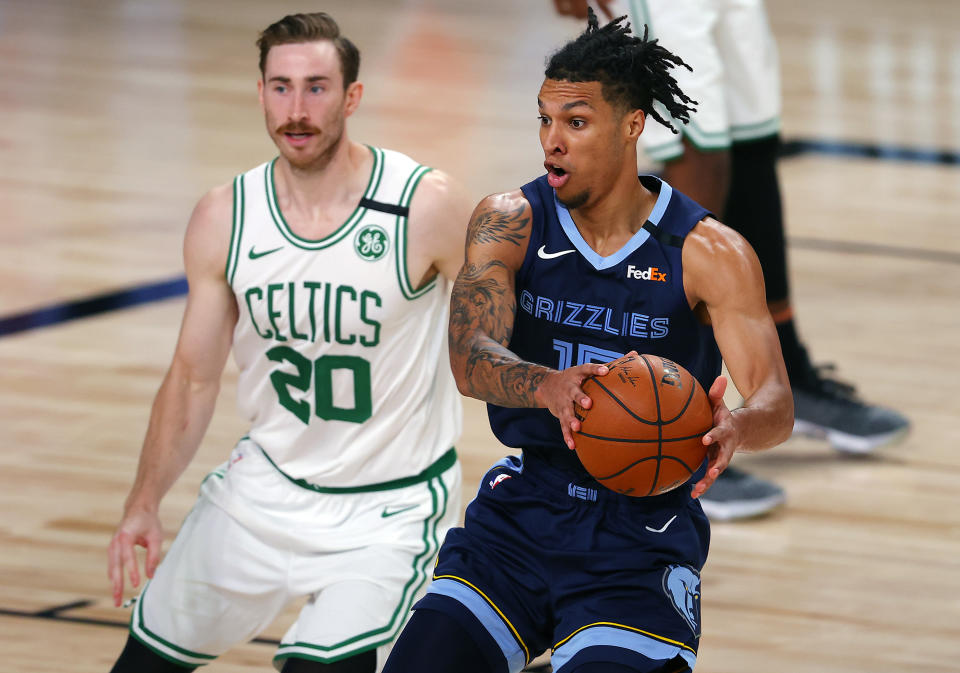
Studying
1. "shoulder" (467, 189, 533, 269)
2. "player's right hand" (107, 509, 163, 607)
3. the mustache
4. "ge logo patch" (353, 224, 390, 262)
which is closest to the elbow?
"shoulder" (467, 189, 533, 269)

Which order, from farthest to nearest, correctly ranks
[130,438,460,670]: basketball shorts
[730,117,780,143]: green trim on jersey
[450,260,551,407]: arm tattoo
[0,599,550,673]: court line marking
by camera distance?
[730,117,780,143]: green trim on jersey
[0,599,550,673]: court line marking
[130,438,460,670]: basketball shorts
[450,260,551,407]: arm tattoo

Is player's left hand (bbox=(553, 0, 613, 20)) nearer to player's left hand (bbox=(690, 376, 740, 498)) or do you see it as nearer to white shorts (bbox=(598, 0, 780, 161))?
white shorts (bbox=(598, 0, 780, 161))

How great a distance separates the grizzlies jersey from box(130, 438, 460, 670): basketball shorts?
55 centimetres

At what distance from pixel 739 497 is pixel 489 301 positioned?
6.96ft

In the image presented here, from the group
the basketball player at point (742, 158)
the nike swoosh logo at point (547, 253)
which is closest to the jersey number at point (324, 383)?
the nike swoosh logo at point (547, 253)

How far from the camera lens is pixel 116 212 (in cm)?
873

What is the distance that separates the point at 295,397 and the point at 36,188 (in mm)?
5720

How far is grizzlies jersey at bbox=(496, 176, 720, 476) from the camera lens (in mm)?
3162

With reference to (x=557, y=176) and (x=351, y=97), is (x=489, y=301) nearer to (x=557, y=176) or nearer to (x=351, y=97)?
(x=557, y=176)

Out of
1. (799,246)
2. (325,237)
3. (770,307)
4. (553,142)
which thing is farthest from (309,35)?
(799,246)

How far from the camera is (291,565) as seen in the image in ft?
12.1

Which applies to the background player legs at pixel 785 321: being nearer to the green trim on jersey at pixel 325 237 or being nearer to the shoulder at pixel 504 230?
the green trim on jersey at pixel 325 237

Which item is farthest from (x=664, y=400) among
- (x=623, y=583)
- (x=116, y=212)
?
(x=116, y=212)

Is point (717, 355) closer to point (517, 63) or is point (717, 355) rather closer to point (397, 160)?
point (397, 160)
